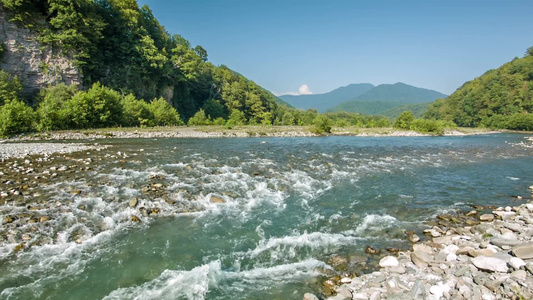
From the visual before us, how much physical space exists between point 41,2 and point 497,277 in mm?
73019

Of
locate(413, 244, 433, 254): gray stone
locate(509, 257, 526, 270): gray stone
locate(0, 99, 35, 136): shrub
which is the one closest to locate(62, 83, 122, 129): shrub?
locate(0, 99, 35, 136): shrub

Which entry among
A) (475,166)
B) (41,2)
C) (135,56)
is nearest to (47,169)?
(475,166)

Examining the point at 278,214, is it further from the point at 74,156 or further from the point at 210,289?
the point at 74,156

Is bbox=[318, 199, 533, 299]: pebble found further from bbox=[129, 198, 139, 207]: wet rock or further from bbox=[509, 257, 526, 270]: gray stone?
bbox=[129, 198, 139, 207]: wet rock

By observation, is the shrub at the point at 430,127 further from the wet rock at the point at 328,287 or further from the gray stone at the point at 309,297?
the gray stone at the point at 309,297

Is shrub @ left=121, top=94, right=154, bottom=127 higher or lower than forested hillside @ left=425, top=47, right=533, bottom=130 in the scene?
lower

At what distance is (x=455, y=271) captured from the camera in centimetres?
561

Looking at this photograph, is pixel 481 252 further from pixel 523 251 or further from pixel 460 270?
pixel 460 270

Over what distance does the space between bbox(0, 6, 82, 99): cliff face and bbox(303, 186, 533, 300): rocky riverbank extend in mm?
62517

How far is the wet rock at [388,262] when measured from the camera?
6271mm

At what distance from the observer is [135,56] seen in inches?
2633

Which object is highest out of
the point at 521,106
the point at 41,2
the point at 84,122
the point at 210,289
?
the point at 41,2

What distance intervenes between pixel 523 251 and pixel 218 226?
7.91 meters

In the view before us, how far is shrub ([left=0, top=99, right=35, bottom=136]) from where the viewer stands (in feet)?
101
